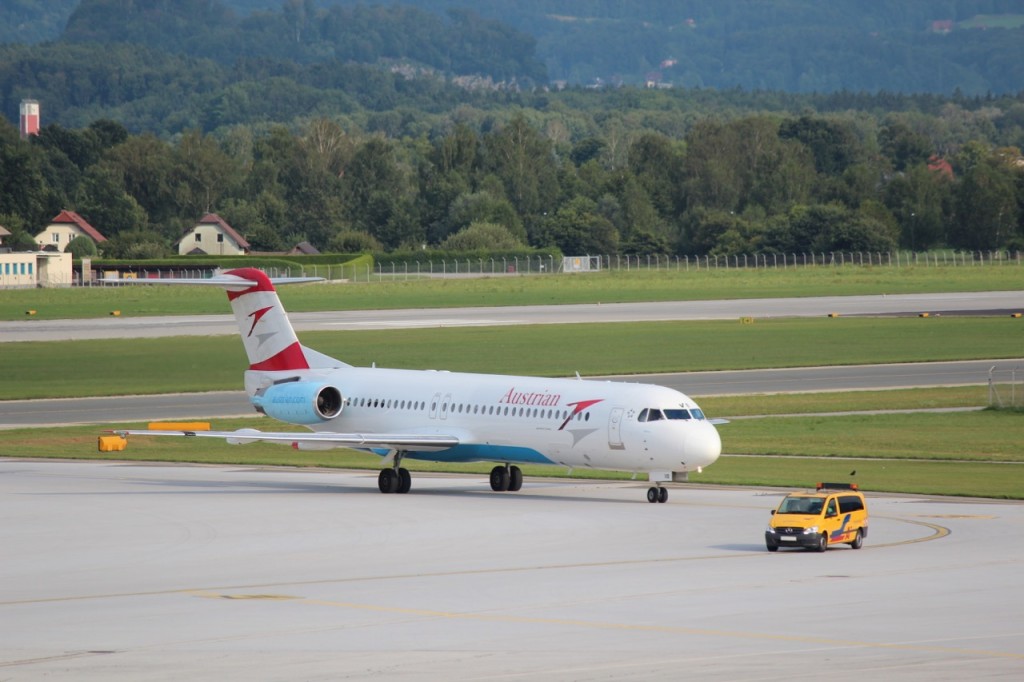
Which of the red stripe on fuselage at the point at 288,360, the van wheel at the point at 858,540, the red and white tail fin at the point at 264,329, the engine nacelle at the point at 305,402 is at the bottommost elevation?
the van wheel at the point at 858,540

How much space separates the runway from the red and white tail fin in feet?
14.6

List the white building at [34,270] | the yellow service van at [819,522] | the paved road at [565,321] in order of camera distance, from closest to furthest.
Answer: the yellow service van at [819,522] → the paved road at [565,321] → the white building at [34,270]

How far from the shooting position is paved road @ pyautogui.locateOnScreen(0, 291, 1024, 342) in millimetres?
105812

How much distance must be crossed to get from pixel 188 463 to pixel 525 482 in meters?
12.3

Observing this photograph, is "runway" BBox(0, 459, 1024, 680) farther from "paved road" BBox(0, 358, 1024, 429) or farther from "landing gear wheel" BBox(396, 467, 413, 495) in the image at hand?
"paved road" BBox(0, 358, 1024, 429)

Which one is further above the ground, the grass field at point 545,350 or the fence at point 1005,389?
the grass field at point 545,350

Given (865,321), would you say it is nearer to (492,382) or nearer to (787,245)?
(492,382)

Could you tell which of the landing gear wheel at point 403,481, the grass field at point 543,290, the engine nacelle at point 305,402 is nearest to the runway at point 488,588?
the landing gear wheel at point 403,481

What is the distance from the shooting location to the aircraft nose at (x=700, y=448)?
40.2 m

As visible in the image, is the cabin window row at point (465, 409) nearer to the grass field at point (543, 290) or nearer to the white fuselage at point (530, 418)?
the white fuselage at point (530, 418)

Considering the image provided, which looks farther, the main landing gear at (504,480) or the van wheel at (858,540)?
the main landing gear at (504,480)

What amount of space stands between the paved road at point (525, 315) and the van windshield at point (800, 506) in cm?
7151

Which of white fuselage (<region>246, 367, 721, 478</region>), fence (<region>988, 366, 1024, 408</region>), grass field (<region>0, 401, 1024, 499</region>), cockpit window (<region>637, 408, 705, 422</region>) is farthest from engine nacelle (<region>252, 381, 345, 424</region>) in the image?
fence (<region>988, 366, 1024, 408</region>)

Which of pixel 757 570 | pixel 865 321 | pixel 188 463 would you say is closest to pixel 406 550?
pixel 757 570
